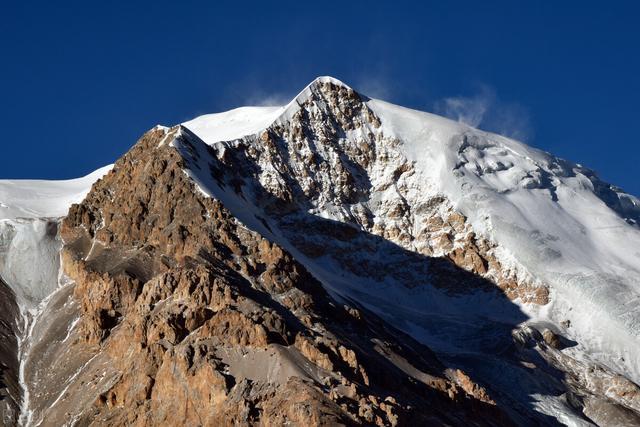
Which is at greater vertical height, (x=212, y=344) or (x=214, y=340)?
(x=214, y=340)

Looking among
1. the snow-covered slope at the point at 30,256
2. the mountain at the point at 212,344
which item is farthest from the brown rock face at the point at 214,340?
the snow-covered slope at the point at 30,256

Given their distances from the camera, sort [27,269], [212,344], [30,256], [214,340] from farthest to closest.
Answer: [30,256] < [27,269] < [214,340] < [212,344]

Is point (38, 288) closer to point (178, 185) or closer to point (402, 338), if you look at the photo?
point (178, 185)

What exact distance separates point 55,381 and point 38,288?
25708 millimetres

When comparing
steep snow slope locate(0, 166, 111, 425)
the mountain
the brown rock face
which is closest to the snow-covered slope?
steep snow slope locate(0, 166, 111, 425)

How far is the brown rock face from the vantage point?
14362 cm

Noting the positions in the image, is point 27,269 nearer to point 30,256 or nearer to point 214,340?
point 30,256

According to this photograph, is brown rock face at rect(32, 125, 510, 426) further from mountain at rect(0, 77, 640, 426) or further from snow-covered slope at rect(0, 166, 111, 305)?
snow-covered slope at rect(0, 166, 111, 305)

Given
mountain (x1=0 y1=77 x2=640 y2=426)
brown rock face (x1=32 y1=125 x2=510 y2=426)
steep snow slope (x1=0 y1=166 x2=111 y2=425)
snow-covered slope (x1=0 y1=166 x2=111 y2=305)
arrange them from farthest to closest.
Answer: snow-covered slope (x1=0 y1=166 x2=111 y2=305)
steep snow slope (x1=0 y1=166 x2=111 y2=425)
mountain (x1=0 y1=77 x2=640 y2=426)
brown rock face (x1=32 y1=125 x2=510 y2=426)

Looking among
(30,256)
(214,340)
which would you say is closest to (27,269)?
(30,256)

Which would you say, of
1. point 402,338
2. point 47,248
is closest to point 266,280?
point 402,338

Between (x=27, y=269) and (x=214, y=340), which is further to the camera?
(x=27, y=269)

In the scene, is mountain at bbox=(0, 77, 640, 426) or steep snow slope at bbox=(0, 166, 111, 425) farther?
steep snow slope at bbox=(0, 166, 111, 425)

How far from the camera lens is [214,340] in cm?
15212
